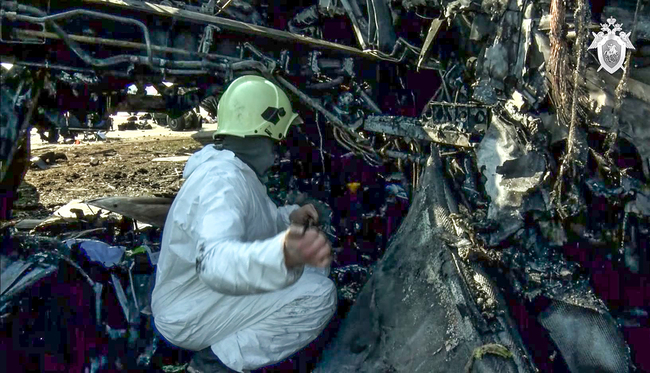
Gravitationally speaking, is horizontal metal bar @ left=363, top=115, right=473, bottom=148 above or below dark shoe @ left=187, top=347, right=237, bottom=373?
above

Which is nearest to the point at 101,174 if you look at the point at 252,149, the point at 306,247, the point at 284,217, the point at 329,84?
the point at 329,84

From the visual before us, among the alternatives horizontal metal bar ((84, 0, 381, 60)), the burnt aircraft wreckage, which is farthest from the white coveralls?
horizontal metal bar ((84, 0, 381, 60))

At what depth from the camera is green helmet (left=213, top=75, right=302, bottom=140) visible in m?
3.42

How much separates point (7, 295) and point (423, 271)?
2.21 m

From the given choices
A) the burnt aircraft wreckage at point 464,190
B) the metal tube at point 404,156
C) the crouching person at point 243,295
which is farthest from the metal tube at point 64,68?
the metal tube at point 404,156

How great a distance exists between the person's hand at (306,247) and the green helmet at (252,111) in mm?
1012

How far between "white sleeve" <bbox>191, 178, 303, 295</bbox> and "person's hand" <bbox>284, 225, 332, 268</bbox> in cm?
3

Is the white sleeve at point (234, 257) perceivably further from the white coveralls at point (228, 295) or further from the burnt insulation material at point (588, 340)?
the burnt insulation material at point (588, 340)

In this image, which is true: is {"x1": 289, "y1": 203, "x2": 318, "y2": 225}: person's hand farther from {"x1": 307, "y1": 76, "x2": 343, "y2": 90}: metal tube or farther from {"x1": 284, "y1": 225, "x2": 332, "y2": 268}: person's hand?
Result: {"x1": 307, "y1": 76, "x2": 343, "y2": 90}: metal tube

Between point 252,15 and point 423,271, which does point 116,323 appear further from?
point 252,15

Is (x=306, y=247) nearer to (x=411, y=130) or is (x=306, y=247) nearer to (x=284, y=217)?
(x=284, y=217)

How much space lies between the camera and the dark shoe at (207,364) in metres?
3.39

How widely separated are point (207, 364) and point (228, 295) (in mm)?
539

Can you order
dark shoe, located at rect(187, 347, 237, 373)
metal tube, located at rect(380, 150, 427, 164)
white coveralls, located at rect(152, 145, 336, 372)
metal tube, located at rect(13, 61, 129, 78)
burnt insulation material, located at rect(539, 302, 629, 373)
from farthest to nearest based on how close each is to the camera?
metal tube, located at rect(380, 150, 427, 164) → metal tube, located at rect(13, 61, 129, 78) → dark shoe, located at rect(187, 347, 237, 373) → burnt insulation material, located at rect(539, 302, 629, 373) → white coveralls, located at rect(152, 145, 336, 372)
